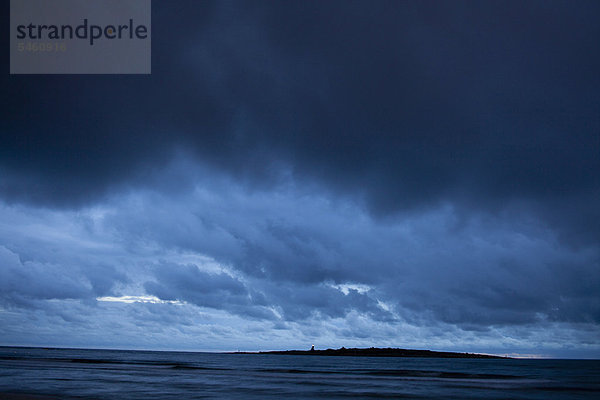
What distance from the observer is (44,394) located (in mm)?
35031

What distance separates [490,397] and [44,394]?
125 ft

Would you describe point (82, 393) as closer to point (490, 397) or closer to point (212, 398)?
point (212, 398)

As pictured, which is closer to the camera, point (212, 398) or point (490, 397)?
point (212, 398)

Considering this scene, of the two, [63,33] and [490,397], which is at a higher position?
[63,33]

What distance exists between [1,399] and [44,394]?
502 centimetres

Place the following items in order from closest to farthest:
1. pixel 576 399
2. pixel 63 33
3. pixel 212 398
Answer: pixel 212 398
pixel 63 33
pixel 576 399

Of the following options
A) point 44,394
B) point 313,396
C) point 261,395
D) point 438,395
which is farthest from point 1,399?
point 438,395

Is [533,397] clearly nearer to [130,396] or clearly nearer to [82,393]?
[130,396]

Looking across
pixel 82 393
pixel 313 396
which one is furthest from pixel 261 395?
pixel 82 393

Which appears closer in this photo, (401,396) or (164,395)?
(164,395)

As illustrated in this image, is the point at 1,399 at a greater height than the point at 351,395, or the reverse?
the point at 1,399

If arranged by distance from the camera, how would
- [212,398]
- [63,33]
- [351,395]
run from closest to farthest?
[212,398] < [63,33] < [351,395]

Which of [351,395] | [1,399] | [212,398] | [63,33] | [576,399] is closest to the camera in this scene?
[1,399]

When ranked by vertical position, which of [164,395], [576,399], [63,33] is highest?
[63,33]
